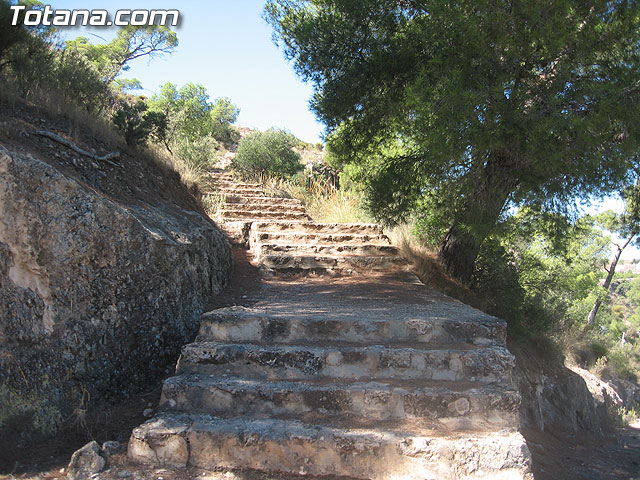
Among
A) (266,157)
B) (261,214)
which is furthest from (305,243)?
(266,157)

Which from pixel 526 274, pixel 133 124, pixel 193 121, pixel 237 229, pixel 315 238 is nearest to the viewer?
pixel 133 124

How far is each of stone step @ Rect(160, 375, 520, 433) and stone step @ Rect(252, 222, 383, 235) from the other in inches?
214

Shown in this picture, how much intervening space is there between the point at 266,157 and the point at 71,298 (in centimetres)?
1301

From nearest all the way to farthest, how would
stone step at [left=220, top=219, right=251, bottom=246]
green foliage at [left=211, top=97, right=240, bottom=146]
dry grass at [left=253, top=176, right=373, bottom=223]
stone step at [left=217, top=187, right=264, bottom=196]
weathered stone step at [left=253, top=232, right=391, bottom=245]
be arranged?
1. weathered stone step at [left=253, top=232, right=391, bottom=245]
2. stone step at [left=220, top=219, right=251, bottom=246]
3. dry grass at [left=253, top=176, right=373, bottom=223]
4. stone step at [left=217, top=187, right=264, bottom=196]
5. green foliage at [left=211, top=97, right=240, bottom=146]

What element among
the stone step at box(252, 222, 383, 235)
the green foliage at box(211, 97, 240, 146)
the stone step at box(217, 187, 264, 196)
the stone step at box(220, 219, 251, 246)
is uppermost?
the green foliage at box(211, 97, 240, 146)

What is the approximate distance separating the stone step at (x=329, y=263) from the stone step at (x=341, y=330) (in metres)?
2.75

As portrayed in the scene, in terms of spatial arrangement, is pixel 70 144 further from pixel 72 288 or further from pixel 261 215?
pixel 261 215

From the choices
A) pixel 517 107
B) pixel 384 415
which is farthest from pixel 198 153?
pixel 384 415

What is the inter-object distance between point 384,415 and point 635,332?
154 feet

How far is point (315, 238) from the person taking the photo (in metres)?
8.43

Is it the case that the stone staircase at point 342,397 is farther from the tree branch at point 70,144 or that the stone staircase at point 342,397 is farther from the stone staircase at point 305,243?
the tree branch at point 70,144

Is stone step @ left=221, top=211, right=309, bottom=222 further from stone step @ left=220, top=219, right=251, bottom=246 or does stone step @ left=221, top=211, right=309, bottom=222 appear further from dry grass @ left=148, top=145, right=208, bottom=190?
dry grass @ left=148, top=145, right=208, bottom=190

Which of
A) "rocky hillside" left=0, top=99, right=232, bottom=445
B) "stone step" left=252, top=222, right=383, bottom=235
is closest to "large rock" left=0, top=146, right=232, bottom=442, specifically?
"rocky hillside" left=0, top=99, right=232, bottom=445

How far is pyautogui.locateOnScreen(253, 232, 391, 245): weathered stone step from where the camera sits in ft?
27.1
